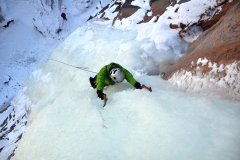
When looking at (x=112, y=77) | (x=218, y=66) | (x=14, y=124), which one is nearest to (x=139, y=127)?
(x=112, y=77)

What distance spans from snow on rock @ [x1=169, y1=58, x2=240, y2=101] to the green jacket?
96cm

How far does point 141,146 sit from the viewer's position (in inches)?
95.2

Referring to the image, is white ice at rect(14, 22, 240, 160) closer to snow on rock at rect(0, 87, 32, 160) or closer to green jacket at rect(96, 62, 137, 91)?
green jacket at rect(96, 62, 137, 91)

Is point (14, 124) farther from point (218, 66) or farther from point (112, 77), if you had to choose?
point (218, 66)

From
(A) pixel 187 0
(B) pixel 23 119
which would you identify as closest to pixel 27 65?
(B) pixel 23 119

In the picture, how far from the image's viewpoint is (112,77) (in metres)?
3.93

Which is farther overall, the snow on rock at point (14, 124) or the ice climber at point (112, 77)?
the snow on rock at point (14, 124)

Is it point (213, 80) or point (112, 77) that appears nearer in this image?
point (213, 80)

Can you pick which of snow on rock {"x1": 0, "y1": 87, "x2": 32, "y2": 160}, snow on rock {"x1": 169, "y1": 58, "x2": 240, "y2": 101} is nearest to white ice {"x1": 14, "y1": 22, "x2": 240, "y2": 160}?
snow on rock {"x1": 169, "y1": 58, "x2": 240, "y2": 101}

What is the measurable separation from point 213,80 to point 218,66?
0.25m

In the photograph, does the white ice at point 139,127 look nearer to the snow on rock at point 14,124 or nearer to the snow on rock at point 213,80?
the snow on rock at point 213,80

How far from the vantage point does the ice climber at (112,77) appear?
12.7 feet

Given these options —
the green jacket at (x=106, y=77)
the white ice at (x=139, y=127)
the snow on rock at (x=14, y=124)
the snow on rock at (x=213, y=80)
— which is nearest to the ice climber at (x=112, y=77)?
the green jacket at (x=106, y=77)

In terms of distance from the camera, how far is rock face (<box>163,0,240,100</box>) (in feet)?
9.76
